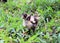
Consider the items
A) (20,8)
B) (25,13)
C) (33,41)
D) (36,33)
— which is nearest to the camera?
(33,41)

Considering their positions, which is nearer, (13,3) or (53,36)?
(53,36)

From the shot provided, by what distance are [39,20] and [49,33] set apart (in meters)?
0.29

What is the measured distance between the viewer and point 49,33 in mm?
2600

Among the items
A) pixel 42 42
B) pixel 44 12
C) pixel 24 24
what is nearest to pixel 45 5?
pixel 44 12

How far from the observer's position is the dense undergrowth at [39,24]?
248 cm

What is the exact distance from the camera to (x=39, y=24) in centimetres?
274

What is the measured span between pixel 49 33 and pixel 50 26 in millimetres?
129

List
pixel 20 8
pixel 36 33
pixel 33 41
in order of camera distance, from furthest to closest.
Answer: pixel 20 8 < pixel 36 33 < pixel 33 41

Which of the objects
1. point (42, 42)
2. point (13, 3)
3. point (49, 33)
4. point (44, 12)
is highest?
point (13, 3)

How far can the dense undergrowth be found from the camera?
97.8 inches

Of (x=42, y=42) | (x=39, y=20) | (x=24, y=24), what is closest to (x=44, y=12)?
(x=39, y=20)

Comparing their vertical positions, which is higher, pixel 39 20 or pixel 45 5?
pixel 45 5

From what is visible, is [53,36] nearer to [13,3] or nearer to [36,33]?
[36,33]

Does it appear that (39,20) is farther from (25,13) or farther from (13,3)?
(13,3)
